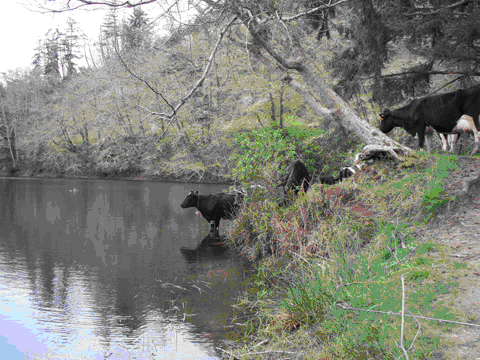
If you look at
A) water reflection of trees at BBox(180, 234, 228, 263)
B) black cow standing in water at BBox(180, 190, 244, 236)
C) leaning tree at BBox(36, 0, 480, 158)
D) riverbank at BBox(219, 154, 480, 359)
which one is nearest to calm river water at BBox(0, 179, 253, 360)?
water reflection of trees at BBox(180, 234, 228, 263)

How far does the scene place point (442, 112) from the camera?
8.53 metres

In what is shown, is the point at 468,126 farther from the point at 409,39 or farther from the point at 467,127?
the point at 409,39

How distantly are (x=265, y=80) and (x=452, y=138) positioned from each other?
1762cm

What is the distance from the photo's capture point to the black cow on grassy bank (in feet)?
27.2

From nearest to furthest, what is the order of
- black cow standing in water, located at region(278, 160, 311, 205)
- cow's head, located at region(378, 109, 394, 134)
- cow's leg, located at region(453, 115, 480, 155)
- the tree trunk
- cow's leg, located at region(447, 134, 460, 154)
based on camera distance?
cow's leg, located at region(453, 115, 480, 155), the tree trunk, cow's leg, located at region(447, 134, 460, 154), cow's head, located at region(378, 109, 394, 134), black cow standing in water, located at region(278, 160, 311, 205)

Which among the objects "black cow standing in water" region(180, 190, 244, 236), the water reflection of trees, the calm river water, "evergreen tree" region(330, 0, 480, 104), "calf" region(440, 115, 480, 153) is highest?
"evergreen tree" region(330, 0, 480, 104)

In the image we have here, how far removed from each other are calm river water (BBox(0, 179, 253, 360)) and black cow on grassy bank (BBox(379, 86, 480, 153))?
4970 mm

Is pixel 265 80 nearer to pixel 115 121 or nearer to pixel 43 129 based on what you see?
pixel 115 121

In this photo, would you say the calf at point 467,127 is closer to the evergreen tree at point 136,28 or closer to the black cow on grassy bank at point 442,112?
the black cow on grassy bank at point 442,112

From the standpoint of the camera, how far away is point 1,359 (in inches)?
200

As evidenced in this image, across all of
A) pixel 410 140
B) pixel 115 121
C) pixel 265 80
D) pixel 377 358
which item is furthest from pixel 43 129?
pixel 377 358

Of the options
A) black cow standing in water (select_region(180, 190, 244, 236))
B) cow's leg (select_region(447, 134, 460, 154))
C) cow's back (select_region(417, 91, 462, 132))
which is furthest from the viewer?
black cow standing in water (select_region(180, 190, 244, 236))

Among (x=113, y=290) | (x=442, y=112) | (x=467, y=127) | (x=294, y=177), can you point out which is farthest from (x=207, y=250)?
(x=467, y=127)

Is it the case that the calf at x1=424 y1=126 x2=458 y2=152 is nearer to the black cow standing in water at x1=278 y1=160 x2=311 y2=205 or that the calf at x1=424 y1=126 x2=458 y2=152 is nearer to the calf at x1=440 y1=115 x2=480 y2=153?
the calf at x1=440 y1=115 x2=480 y2=153
